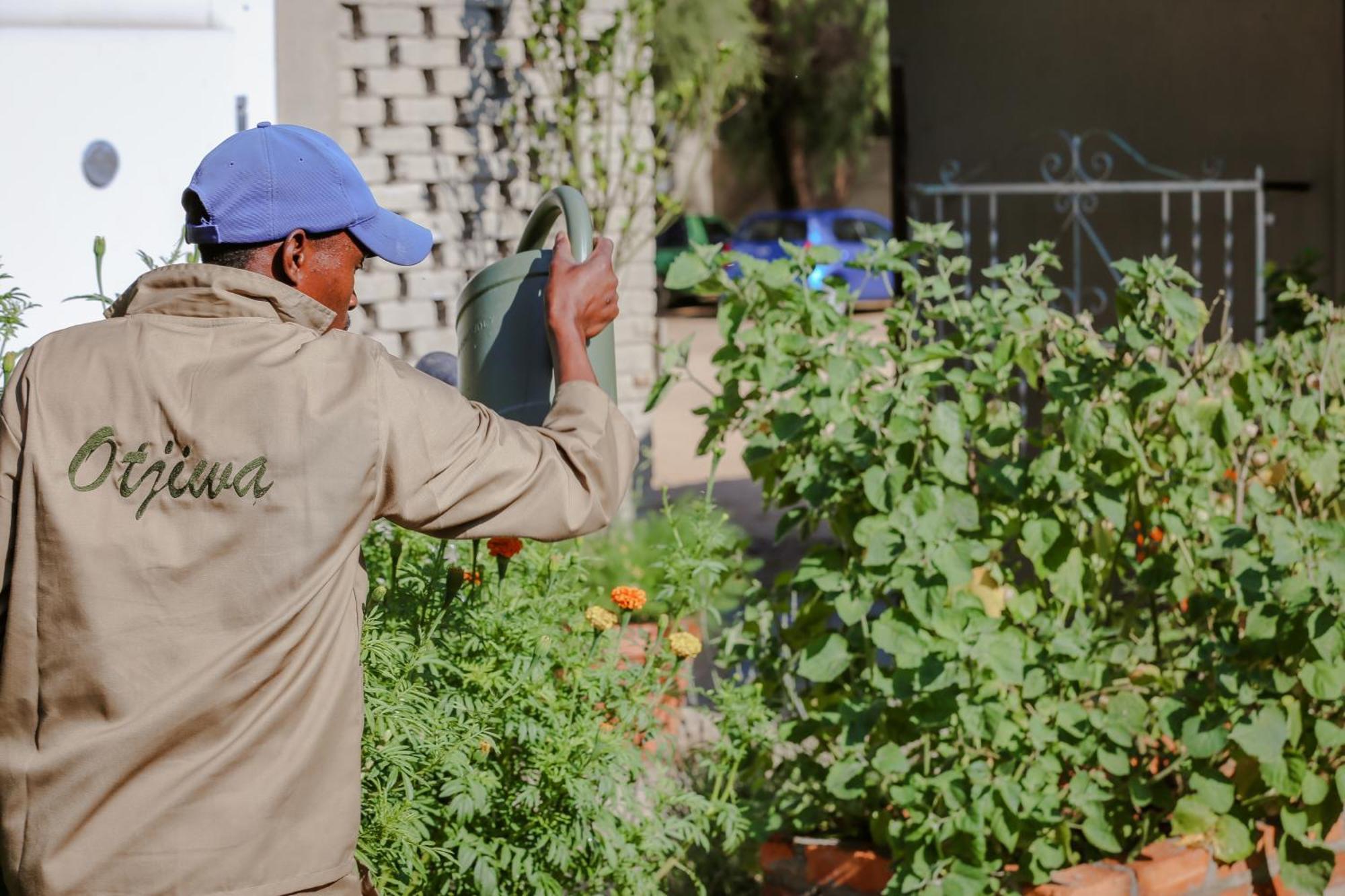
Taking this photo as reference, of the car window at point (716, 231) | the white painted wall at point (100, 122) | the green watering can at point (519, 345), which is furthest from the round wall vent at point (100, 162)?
the car window at point (716, 231)

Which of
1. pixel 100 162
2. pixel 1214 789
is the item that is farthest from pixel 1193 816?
pixel 100 162

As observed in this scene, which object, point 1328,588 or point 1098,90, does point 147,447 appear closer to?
point 1328,588

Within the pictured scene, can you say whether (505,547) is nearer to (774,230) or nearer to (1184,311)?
(1184,311)

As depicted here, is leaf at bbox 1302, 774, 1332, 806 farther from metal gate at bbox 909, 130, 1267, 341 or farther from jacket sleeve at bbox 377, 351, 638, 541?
metal gate at bbox 909, 130, 1267, 341

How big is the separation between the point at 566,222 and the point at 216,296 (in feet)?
1.94

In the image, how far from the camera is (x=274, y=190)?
1.79 metres

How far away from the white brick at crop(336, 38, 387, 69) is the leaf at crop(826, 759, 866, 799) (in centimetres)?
410

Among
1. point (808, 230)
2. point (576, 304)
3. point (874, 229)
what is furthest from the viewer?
point (808, 230)

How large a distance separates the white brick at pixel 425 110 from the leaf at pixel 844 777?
4.03m

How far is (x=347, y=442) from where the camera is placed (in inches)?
67.0

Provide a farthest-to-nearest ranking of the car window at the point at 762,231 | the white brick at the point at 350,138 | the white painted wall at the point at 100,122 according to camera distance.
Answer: the car window at the point at 762,231, the white brick at the point at 350,138, the white painted wall at the point at 100,122

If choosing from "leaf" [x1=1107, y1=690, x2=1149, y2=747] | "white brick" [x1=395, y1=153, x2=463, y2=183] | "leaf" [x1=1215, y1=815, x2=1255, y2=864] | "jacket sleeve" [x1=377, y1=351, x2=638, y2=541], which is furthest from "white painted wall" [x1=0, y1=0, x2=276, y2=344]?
"leaf" [x1=1215, y1=815, x2=1255, y2=864]

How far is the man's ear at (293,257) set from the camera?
5.96 feet

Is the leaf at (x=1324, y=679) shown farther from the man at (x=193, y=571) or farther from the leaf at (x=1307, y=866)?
the man at (x=193, y=571)
